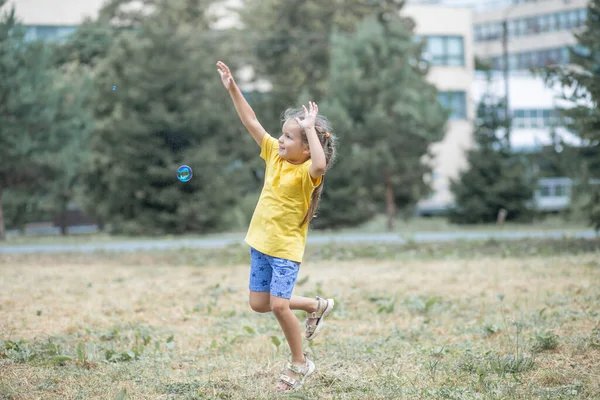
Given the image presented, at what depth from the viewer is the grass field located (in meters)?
5.16

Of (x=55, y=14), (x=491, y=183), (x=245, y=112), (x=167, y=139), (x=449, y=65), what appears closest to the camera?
(x=245, y=112)

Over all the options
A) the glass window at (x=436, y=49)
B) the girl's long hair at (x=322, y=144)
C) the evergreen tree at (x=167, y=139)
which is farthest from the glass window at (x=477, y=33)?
the girl's long hair at (x=322, y=144)

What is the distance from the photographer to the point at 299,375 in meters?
5.31

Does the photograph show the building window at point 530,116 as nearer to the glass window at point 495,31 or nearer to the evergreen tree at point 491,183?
the glass window at point 495,31

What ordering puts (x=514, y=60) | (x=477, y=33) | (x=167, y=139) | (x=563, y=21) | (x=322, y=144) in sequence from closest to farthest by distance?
(x=322, y=144) < (x=167, y=139) < (x=563, y=21) < (x=477, y=33) < (x=514, y=60)

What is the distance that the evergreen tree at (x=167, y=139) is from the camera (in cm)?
2438

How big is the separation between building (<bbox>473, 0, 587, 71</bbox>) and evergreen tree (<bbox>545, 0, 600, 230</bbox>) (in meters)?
50.5

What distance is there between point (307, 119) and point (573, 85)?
31.6 feet

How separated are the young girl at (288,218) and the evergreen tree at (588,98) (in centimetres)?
923

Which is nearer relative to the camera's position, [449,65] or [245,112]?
[245,112]

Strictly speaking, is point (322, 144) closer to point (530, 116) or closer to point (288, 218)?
point (288, 218)

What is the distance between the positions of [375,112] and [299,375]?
21.5m

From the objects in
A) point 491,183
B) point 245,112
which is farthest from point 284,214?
point 491,183

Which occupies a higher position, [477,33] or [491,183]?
[477,33]
